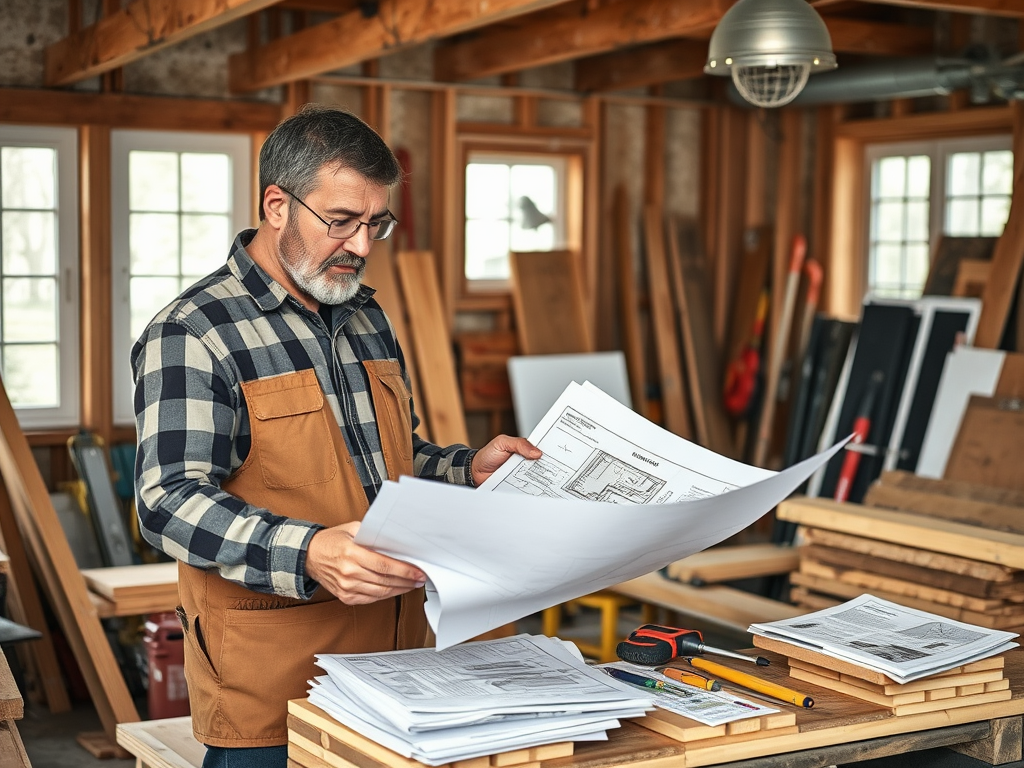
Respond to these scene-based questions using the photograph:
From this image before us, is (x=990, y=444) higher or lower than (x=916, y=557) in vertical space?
higher

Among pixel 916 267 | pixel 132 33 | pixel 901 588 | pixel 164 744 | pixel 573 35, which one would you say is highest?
pixel 573 35

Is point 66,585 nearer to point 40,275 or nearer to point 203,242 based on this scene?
point 40,275

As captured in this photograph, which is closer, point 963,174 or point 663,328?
point 963,174

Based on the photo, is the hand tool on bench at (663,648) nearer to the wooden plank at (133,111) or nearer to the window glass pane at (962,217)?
the wooden plank at (133,111)

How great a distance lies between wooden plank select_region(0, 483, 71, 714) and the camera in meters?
5.36

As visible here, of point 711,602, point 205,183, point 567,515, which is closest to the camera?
point 567,515

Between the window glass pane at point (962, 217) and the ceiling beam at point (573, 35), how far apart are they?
1873 millimetres

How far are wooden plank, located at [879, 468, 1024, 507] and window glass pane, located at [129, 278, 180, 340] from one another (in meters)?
3.55

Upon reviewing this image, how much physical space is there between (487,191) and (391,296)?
0.94 m

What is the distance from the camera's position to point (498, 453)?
2.35 metres

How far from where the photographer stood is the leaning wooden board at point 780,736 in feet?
5.95

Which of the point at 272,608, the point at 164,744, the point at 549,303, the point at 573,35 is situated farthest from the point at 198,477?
the point at 549,303

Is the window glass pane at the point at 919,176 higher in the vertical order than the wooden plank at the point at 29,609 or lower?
higher

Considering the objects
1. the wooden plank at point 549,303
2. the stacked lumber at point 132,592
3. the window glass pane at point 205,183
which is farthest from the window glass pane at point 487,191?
the stacked lumber at point 132,592
